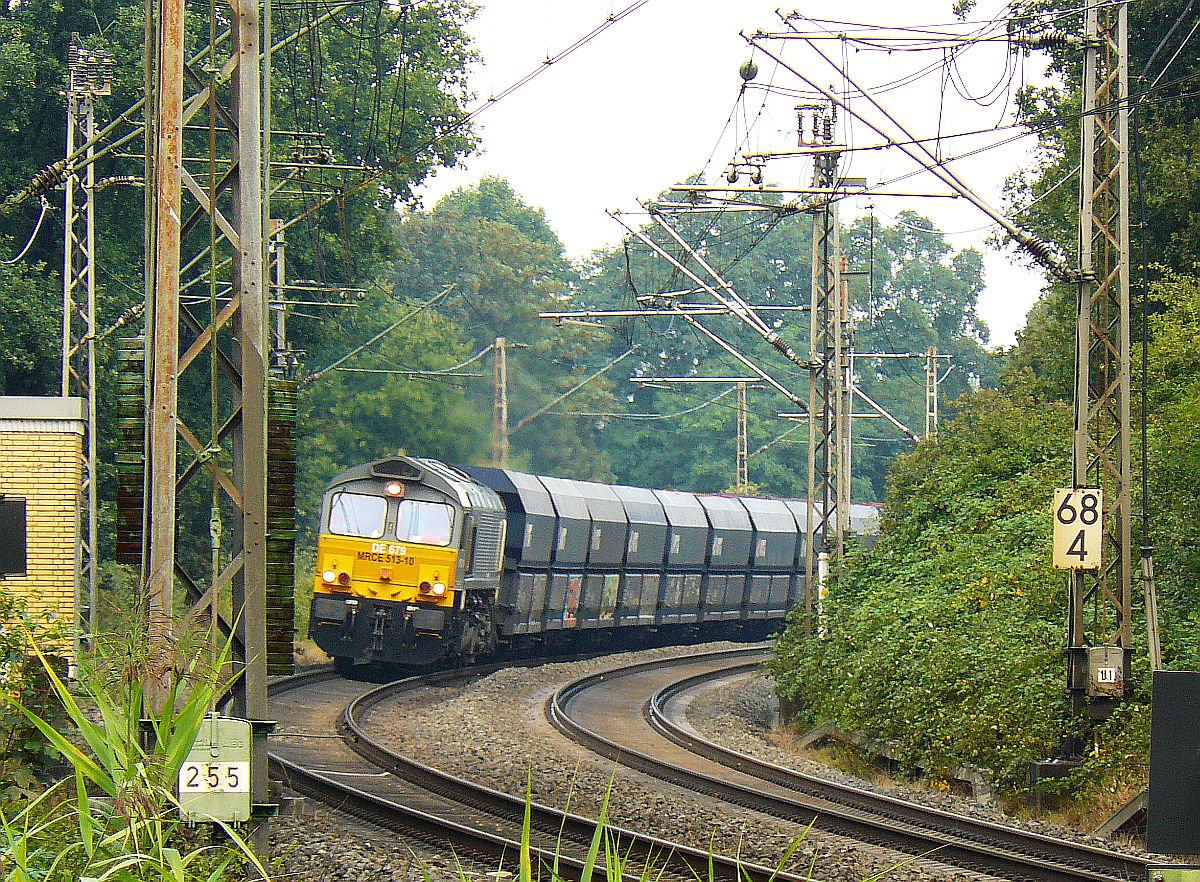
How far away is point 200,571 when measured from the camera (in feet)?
128

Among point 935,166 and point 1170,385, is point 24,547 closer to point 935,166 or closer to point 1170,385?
point 935,166

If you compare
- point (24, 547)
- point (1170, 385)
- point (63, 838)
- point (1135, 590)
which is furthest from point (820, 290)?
point (63, 838)

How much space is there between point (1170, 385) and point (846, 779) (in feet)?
20.1

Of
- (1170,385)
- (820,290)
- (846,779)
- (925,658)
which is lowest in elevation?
(846,779)

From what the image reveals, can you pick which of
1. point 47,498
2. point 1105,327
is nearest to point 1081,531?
point 1105,327

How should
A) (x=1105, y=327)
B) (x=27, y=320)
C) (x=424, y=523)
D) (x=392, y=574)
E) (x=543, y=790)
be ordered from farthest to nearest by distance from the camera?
(x=27, y=320), (x=424, y=523), (x=392, y=574), (x=1105, y=327), (x=543, y=790)

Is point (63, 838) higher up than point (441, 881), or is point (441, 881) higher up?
point (63, 838)

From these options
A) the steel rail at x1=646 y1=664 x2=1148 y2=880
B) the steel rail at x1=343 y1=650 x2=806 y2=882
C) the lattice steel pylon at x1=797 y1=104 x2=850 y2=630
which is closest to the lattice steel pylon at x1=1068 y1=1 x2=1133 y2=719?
the steel rail at x1=646 y1=664 x2=1148 y2=880

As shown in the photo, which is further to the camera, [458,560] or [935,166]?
[458,560]

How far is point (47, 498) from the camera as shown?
1891 centimetres

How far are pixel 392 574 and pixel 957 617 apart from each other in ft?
28.0

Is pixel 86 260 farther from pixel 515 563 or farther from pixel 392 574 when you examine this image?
pixel 515 563

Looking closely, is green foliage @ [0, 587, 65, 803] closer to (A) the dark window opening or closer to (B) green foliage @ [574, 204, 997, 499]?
(A) the dark window opening

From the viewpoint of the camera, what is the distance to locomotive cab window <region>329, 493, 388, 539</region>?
920 inches
